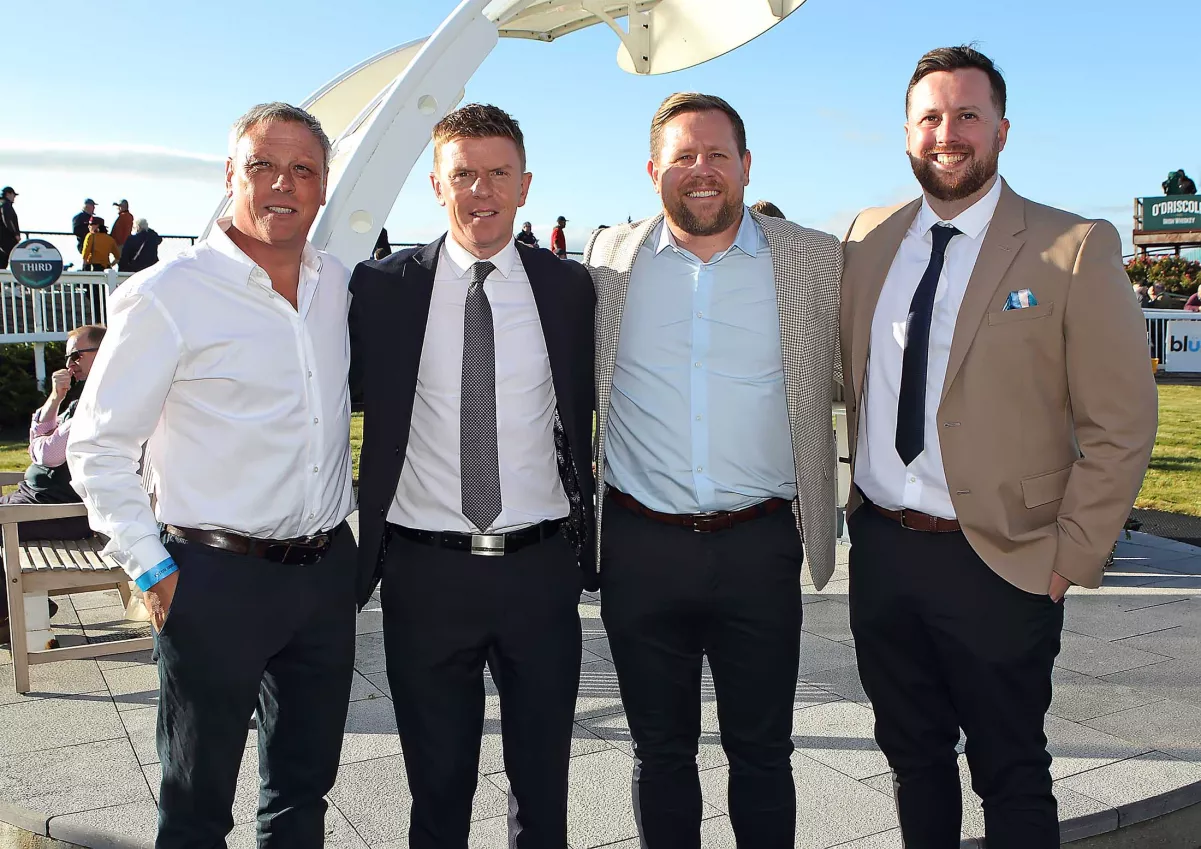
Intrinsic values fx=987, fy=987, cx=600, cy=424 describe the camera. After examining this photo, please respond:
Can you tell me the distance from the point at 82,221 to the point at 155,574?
18.5 meters

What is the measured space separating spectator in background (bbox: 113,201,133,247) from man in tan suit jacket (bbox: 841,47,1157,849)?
18.5 metres

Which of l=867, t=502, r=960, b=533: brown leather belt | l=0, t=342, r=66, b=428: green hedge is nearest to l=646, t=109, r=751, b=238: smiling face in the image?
l=867, t=502, r=960, b=533: brown leather belt

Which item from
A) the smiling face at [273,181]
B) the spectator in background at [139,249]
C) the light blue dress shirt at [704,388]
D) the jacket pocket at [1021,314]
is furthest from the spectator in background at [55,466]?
the spectator in background at [139,249]

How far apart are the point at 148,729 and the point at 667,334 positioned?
117 inches

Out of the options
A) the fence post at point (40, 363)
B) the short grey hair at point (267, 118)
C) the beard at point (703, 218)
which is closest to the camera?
the short grey hair at point (267, 118)

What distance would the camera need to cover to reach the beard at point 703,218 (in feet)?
9.67

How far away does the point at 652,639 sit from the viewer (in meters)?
2.92

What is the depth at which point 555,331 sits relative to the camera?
9.50 feet

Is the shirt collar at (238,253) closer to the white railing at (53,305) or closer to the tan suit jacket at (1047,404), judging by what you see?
the tan suit jacket at (1047,404)

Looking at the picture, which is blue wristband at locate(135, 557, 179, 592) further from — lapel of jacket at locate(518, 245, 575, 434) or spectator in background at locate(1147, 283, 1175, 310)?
spectator in background at locate(1147, 283, 1175, 310)

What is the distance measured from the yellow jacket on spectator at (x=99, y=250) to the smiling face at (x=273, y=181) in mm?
16888

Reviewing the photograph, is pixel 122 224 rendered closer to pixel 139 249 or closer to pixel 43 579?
pixel 139 249

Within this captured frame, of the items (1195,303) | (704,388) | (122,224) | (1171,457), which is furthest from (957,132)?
(1195,303)

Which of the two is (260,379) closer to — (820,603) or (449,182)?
(449,182)
